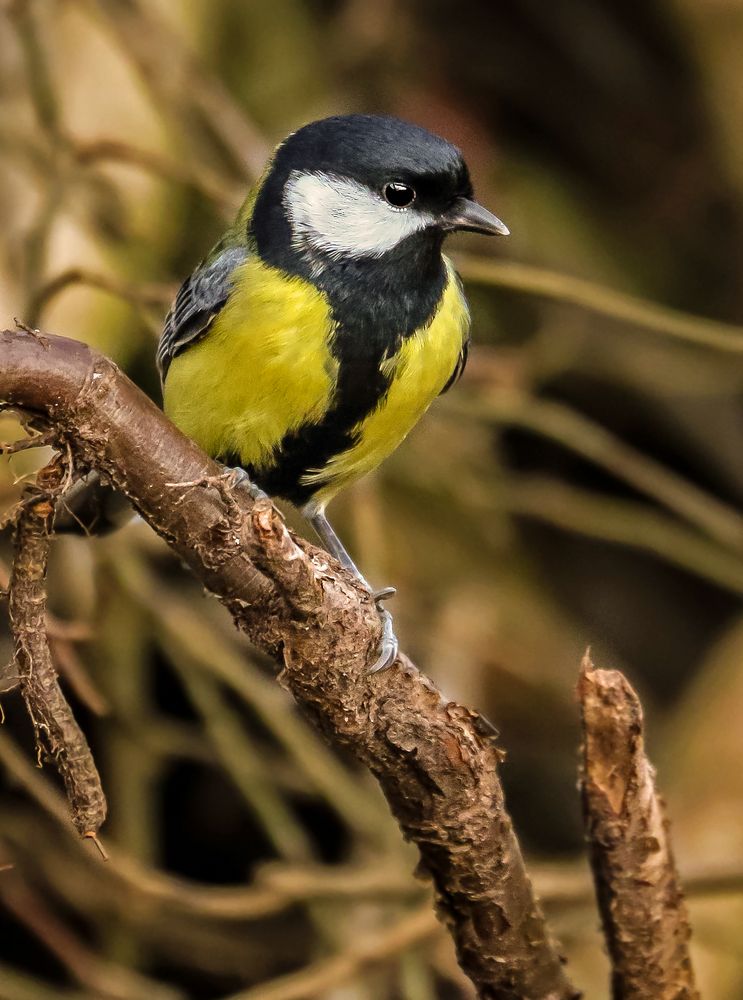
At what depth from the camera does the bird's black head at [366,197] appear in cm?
184

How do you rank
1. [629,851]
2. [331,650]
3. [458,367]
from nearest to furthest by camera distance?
[331,650] < [629,851] < [458,367]

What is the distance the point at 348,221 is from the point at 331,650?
72 centimetres

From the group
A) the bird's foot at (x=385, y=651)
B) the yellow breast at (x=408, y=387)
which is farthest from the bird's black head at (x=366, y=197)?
the bird's foot at (x=385, y=651)

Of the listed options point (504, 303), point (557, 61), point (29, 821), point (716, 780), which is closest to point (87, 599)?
point (29, 821)

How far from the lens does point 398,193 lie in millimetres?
1870

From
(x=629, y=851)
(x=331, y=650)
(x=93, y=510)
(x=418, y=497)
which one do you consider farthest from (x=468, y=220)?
(x=418, y=497)

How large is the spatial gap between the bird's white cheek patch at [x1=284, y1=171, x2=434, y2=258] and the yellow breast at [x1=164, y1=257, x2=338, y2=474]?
2.9 inches

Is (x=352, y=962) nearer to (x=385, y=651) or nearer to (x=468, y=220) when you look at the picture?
(x=385, y=651)

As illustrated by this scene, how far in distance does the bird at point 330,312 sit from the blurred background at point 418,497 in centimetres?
34

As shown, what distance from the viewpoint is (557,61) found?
4152mm

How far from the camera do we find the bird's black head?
1839mm

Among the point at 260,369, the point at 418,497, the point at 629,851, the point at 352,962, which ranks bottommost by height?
the point at 352,962

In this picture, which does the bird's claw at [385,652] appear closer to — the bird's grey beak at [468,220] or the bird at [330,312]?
the bird at [330,312]

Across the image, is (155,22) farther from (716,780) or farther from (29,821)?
(716,780)
